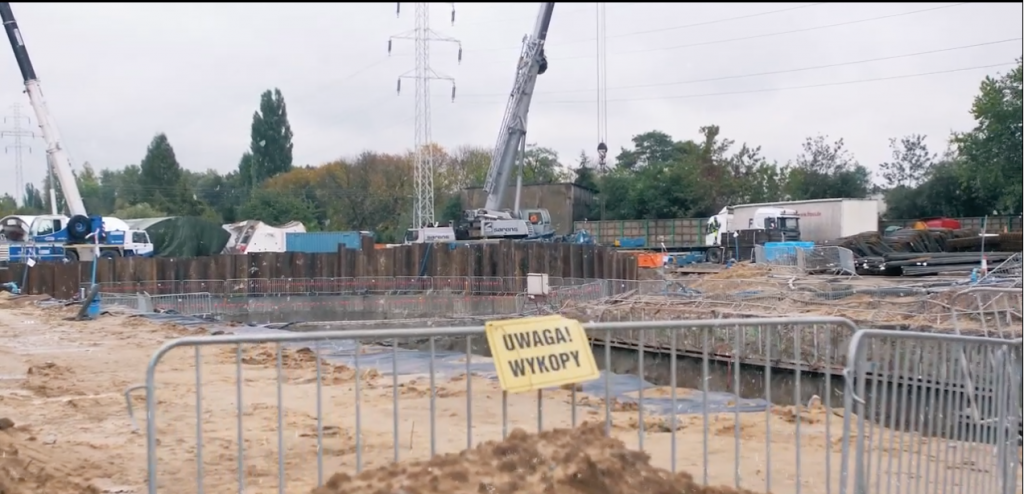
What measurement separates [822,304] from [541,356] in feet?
46.3

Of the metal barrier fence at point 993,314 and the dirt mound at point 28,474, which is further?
the metal barrier fence at point 993,314

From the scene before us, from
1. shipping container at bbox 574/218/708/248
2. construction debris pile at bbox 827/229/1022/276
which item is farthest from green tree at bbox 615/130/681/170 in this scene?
construction debris pile at bbox 827/229/1022/276

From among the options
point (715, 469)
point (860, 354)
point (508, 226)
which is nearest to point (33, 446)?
point (715, 469)

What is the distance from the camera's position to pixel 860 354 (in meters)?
4.80

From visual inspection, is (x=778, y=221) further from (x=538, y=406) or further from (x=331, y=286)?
(x=538, y=406)

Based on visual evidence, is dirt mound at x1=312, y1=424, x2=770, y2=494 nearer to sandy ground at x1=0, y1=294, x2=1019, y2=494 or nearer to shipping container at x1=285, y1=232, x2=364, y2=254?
sandy ground at x1=0, y1=294, x2=1019, y2=494

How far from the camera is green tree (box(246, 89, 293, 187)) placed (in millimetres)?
74438

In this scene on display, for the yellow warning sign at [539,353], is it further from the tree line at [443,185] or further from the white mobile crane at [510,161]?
the tree line at [443,185]

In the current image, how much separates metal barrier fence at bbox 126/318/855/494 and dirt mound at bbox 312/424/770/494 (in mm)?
146

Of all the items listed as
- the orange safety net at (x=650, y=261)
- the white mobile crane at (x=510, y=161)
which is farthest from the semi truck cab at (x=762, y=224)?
the white mobile crane at (x=510, y=161)

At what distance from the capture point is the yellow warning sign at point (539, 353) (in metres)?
4.19

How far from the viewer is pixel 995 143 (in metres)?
38.1

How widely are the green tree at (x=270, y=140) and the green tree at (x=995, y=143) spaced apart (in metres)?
52.1

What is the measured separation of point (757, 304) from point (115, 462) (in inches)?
525
